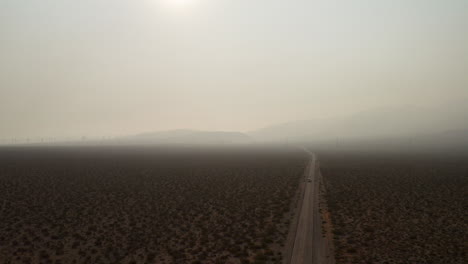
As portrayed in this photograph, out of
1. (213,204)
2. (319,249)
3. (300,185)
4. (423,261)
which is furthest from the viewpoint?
(300,185)

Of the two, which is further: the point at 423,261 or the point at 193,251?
the point at 193,251

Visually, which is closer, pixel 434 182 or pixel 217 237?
pixel 217 237

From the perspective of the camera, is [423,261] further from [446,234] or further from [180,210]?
[180,210]

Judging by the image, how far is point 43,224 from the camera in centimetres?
2133

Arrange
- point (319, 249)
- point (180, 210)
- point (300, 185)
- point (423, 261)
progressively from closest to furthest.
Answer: point (423, 261), point (319, 249), point (180, 210), point (300, 185)

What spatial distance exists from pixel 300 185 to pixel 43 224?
3148 centimetres

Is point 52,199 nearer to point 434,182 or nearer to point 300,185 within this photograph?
point 300,185

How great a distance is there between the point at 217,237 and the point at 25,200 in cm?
2452

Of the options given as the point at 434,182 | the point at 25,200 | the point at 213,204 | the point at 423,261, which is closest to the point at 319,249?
the point at 423,261

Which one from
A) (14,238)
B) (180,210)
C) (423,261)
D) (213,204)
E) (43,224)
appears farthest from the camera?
(213,204)

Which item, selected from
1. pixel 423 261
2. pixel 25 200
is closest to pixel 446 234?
pixel 423 261

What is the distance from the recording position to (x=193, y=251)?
16453mm

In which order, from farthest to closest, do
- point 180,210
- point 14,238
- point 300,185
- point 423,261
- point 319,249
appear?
point 300,185 → point 180,210 → point 14,238 → point 319,249 → point 423,261

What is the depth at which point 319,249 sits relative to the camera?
631 inches
